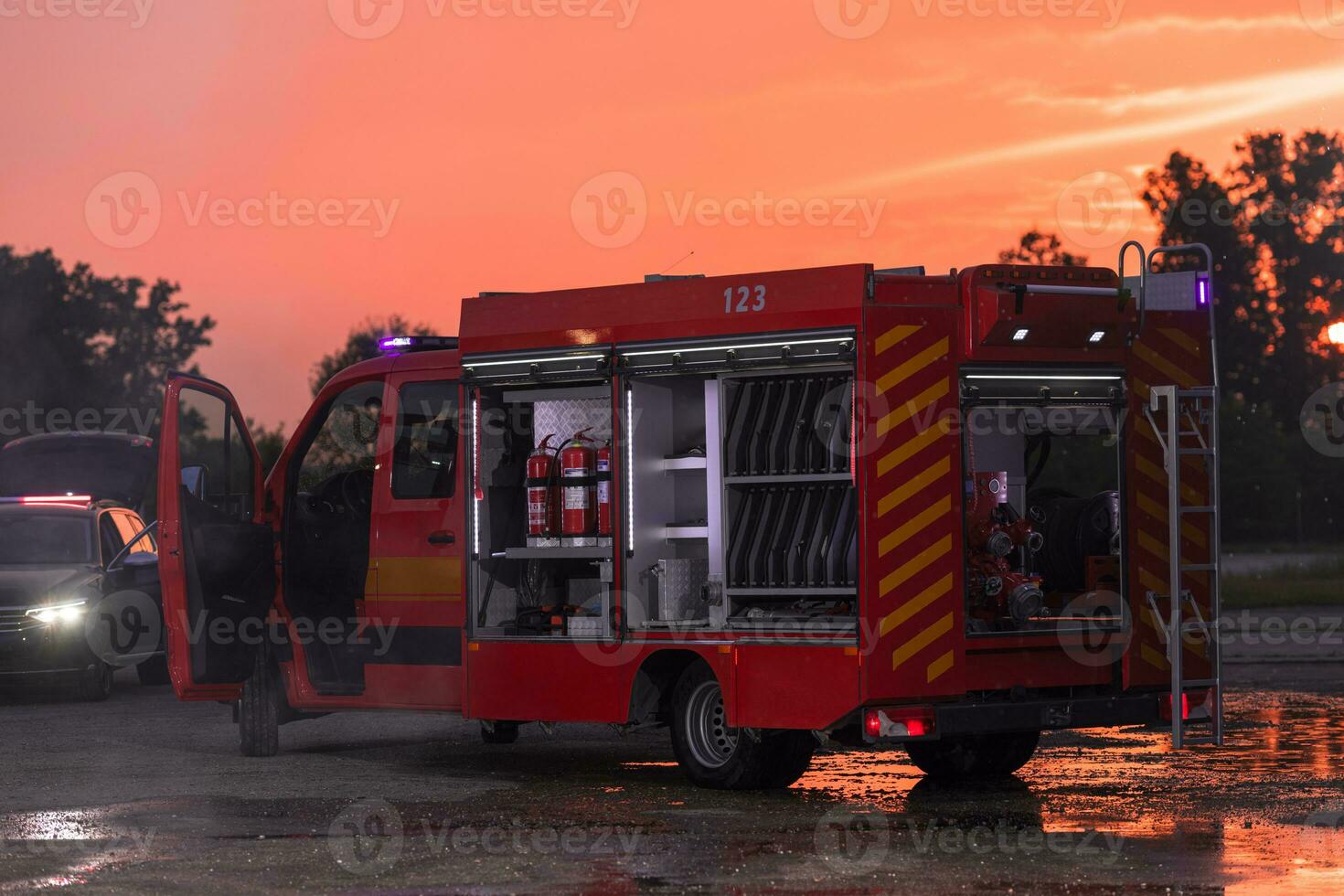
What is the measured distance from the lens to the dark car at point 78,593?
60.3 feet

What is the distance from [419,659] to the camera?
1289 cm

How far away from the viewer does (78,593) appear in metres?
18.7

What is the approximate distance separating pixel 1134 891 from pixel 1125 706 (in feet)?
11.7

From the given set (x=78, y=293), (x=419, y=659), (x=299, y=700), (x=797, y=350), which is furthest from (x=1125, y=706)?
(x=78, y=293)
